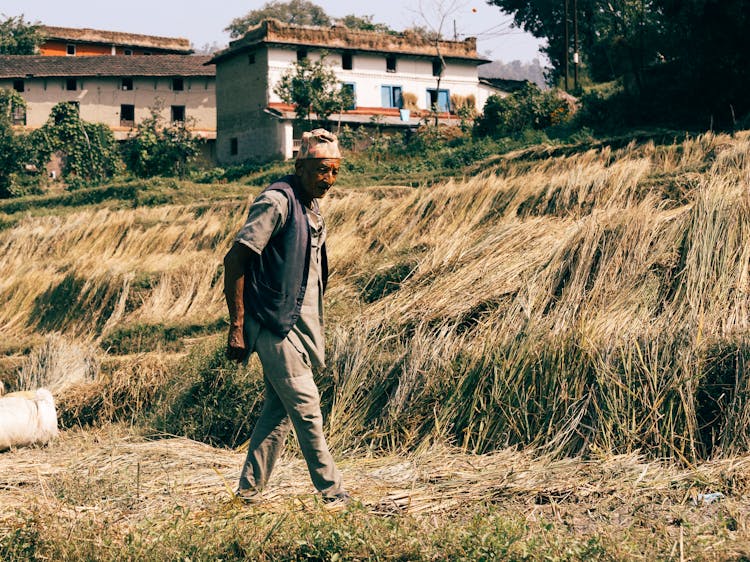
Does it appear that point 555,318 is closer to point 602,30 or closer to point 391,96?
point 602,30

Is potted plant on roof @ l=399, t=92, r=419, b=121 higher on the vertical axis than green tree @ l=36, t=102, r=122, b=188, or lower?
higher

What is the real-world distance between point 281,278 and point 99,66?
4504 centimetres

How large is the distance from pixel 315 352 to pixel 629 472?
5.80ft

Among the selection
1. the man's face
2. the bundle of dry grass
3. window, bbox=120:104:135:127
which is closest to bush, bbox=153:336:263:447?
the bundle of dry grass

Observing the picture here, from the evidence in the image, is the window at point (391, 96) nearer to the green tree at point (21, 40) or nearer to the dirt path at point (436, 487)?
the green tree at point (21, 40)

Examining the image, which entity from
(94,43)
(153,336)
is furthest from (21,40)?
(153,336)

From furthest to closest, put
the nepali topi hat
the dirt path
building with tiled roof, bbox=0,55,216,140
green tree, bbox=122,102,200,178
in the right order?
building with tiled roof, bbox=0,55,216,140
green tree, bbox=122,102,200,178
the nepali topi hat
the dirt path

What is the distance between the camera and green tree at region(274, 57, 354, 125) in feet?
111

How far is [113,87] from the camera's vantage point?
153 feet

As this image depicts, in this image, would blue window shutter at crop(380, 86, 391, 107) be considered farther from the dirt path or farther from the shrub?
the dirt path

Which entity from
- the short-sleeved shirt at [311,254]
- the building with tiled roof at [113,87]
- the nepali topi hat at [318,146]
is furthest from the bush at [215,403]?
the building with tiled roof at [113,87]

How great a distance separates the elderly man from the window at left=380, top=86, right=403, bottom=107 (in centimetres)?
3682

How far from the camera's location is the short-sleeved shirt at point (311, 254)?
4465 mm

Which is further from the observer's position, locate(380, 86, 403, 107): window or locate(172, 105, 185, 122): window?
locate(172, 105, 185, 122): window
